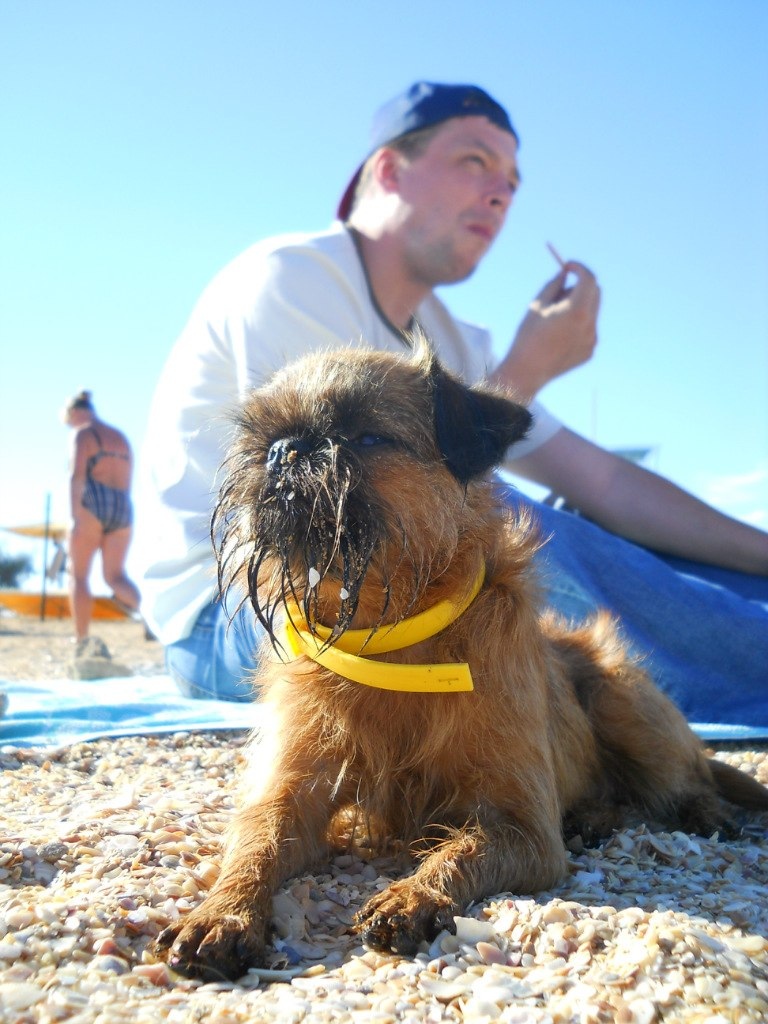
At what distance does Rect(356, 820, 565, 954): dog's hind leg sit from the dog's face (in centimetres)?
72

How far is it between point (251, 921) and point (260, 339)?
3.29 m

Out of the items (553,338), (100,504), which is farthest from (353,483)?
(100,504)

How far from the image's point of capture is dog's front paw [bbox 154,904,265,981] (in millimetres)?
2039

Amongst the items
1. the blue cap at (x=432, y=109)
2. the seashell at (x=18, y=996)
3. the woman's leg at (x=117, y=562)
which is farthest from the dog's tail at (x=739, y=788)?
the woman's leg at (x=117, y=562)

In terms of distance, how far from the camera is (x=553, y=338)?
19.1ft

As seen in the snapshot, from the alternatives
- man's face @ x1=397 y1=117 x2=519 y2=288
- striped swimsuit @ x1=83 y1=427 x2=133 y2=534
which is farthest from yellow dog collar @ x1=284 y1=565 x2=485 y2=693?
striped swimsuit @ x1=83 y1=427 x2=133 y2=534

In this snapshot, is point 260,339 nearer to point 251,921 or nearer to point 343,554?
point 343,554

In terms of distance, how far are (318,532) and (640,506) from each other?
136 inches

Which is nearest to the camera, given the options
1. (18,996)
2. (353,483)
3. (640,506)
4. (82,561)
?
(18,996)

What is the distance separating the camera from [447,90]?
556 centimetres

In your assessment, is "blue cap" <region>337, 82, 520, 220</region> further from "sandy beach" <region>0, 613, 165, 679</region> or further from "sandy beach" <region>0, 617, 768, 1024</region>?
"sandy beach" <region>0, 613, 165, 679</region>

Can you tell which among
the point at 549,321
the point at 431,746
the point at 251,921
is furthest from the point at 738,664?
the point at 251,921

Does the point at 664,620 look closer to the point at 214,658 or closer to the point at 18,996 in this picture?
the point at 214,658

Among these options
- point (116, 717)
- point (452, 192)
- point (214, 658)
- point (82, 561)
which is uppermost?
point (452, 192)
